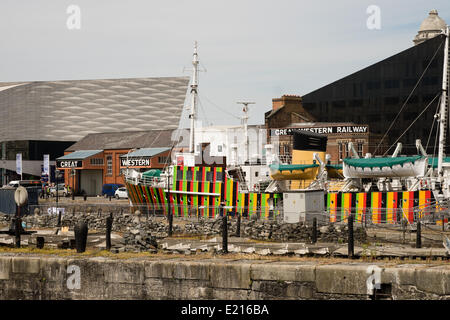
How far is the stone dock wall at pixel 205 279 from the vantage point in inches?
631

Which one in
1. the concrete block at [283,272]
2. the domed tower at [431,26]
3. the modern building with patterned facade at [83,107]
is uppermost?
the domed tower at [431,26]

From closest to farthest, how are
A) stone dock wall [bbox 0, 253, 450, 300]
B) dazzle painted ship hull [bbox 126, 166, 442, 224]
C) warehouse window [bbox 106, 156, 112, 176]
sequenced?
stone dock wall [bbox 0, 253, 450, 300] < dazzle painted ship hull [bbox 126, 166, 442, 224] < warehouse window [bbox 106, 156, 112, 176]

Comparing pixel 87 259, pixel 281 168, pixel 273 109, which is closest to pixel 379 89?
pixel 273 109

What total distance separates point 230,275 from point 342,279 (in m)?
2.90

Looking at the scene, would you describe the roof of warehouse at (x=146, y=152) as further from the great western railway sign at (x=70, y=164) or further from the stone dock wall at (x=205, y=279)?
the stone dock wall at (x=205, y=279)

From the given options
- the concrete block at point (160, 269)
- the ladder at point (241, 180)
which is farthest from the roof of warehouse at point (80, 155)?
the concrete block at point (160, 269)

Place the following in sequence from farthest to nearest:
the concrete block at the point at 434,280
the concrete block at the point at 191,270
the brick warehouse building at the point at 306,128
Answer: the brick warehouse building at the point at 306,128 < the concrete block at the point at 191,270 < the concrete block at the point at 434,280

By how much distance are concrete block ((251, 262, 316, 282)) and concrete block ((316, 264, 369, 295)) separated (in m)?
0.23

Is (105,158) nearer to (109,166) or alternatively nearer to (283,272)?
(109,166)

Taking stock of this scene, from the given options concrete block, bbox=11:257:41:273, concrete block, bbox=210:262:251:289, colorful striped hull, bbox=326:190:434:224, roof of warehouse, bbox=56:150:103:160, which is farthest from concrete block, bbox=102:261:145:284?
roof of warehouse, bbox=56:150:103:160

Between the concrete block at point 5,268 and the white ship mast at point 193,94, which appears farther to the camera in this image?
the white ship mast at point 193,94

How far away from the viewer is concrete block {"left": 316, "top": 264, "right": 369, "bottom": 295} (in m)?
16.4

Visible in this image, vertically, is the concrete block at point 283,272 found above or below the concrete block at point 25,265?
above

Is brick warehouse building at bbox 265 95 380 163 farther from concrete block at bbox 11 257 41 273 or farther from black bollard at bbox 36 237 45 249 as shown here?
concrete block at bbox 11 257 41 273
